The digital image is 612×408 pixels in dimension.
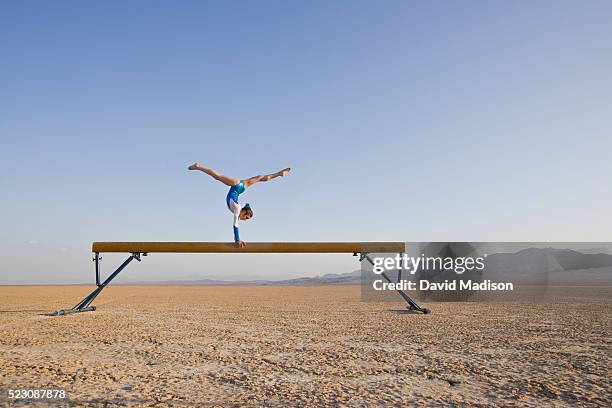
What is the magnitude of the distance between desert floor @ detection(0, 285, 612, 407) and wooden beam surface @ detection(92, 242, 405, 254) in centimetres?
174

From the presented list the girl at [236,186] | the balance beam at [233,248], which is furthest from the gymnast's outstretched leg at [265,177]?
the balance beam at [233,248]

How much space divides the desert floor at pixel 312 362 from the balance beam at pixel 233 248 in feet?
5.71

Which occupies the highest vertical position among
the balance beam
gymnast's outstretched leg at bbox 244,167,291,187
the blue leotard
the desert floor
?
gymnast's outstretched leg at bbox 244,167,291,187

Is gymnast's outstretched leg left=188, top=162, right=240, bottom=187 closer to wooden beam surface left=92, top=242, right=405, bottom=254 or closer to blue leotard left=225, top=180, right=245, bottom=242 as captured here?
blue leotard left=225, top=180, right=245, bottom=242

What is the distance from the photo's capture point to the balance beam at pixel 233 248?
31.4 ft

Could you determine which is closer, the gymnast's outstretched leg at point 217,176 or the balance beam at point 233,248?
→ the gymnast's outstretched leg at point 217,176

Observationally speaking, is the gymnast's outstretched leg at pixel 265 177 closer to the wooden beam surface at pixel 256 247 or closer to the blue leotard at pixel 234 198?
the blue leotard at pixel 234 198

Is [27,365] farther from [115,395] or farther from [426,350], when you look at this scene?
[426,350]

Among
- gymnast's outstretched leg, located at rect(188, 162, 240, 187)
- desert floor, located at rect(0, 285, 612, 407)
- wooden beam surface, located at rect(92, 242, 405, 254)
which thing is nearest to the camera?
desert floor, located at rect(0, 285, 612, 407)

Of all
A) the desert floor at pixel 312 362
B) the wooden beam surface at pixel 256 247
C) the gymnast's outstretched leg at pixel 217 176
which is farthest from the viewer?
the wooden beam surface at pixel 256 247

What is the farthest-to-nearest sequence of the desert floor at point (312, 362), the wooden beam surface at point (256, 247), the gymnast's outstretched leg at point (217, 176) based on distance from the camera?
1. the wooden beam surface at point (256, 247)
2. the gymnast's outstretched leg at point (217, 176)
3. the desert floor at point (312, 362)

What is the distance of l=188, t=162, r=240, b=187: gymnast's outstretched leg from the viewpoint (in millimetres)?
7684

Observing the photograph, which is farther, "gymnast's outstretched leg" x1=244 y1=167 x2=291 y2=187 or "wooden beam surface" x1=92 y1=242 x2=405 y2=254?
"wooden beam surface" x1=92 y1=242 x2=405 y2=254

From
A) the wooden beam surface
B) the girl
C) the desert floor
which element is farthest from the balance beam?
the desert floor
